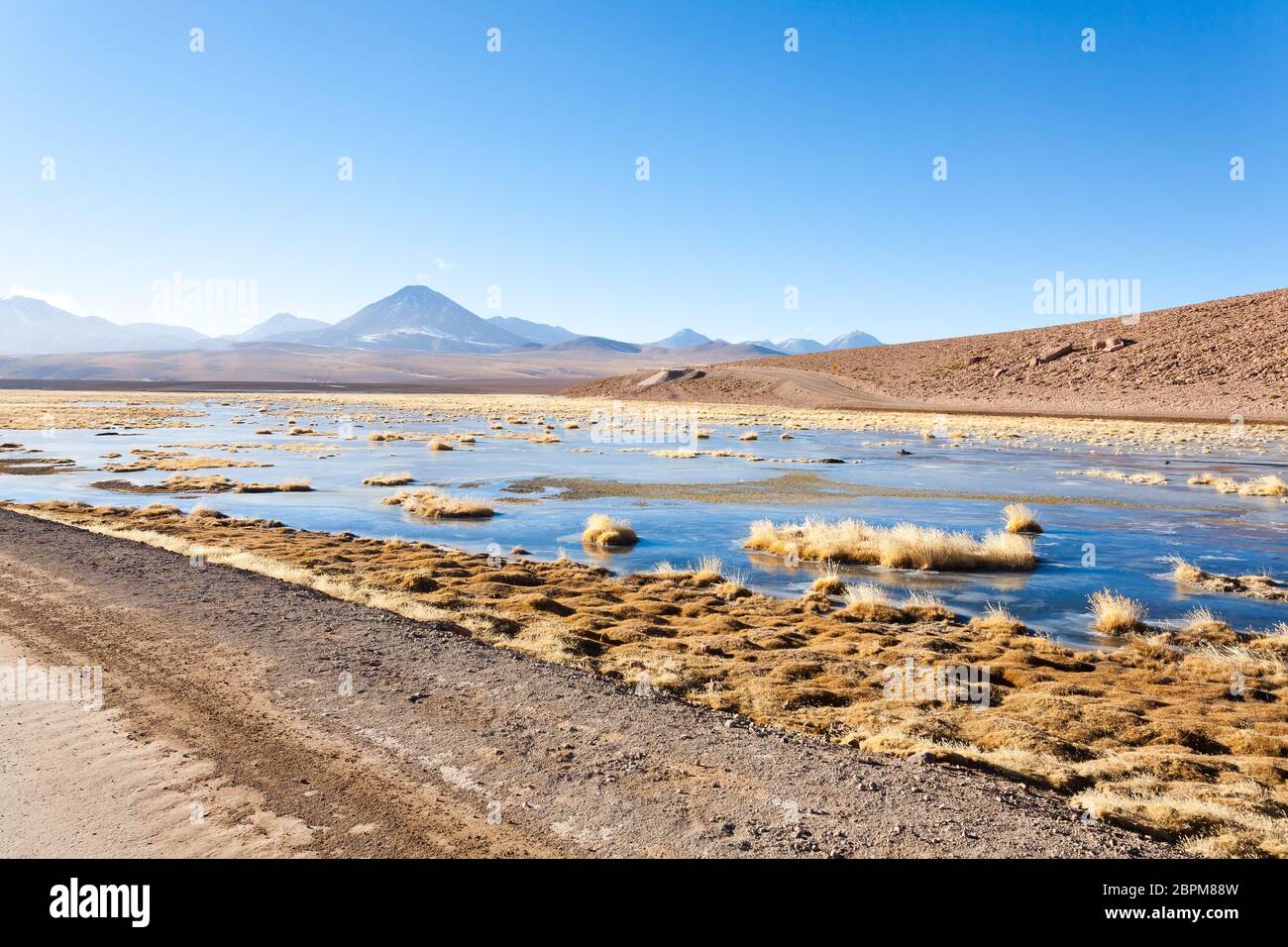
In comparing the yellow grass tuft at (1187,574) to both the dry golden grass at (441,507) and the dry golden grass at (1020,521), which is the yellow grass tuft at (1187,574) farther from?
the dry golden grass at (441,507)

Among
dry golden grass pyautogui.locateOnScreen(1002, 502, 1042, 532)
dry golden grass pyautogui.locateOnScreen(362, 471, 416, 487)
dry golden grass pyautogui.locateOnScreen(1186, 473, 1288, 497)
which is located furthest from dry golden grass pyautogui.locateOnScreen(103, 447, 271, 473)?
dry golden grass pyautogui.locateOnScreen(1186, 473, 1288, 497)

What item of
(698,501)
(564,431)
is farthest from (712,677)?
(564,431)

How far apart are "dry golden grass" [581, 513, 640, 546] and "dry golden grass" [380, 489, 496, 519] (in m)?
4.82

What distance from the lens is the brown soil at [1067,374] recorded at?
2977 inches

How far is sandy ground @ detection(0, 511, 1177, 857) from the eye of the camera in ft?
17.9

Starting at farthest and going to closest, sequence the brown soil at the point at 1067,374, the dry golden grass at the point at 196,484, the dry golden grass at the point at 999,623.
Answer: the brown soil at the point at 1067,374 < the dry golden grass at the point at 196,484 < the dry golden grass at the point at 999,623

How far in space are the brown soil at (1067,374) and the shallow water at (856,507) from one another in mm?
36540

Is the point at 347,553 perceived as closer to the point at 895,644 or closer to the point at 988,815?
the point at 895,644

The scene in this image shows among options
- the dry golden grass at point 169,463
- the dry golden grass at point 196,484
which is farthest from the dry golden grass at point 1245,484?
the dry golden grass at point 169,463

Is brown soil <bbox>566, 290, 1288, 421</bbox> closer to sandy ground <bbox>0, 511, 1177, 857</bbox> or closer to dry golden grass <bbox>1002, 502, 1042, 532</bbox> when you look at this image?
dry golden grass <bbox>1002, 502, 1042, 532</bbox>

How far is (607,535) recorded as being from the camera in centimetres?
1998
